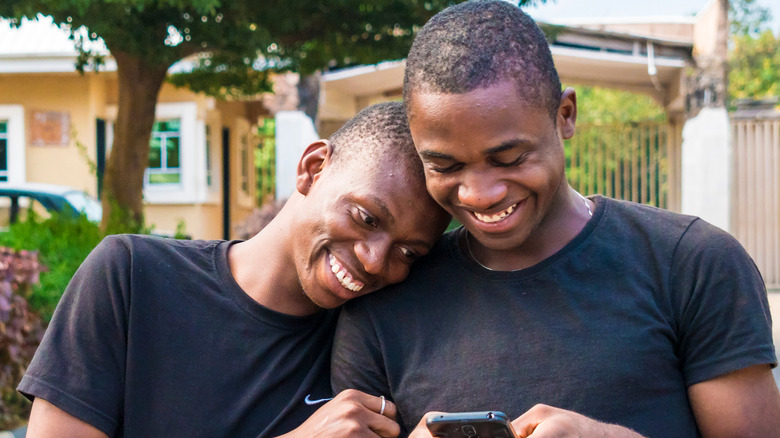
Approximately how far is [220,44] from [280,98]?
5.77 meters

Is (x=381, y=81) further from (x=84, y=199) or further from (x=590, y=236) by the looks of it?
(x=590, y=236)

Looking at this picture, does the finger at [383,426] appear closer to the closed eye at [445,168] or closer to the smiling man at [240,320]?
the smiling man at [240,320]

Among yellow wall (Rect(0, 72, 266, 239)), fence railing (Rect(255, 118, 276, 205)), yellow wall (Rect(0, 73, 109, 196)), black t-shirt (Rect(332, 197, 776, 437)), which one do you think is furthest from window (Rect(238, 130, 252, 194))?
black t-shirt (Rect(332, 197, 776, 437))

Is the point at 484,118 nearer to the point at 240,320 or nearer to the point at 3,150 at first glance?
the point at 240,320

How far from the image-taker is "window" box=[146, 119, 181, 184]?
1564cm

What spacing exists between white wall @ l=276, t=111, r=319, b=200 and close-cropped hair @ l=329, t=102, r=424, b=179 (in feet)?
34.0

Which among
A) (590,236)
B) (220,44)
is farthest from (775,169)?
(590,236)

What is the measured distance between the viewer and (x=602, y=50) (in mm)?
12898

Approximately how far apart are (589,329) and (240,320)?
91 centimetres

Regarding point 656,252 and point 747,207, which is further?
point 747,207

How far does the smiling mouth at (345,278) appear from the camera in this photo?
92.4 inches

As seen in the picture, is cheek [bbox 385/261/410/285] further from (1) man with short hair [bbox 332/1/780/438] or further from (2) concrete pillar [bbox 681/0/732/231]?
(2) concrete pillar [bbox 681/0/732/231]

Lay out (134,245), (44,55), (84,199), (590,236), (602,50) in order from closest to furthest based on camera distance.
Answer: (590,236) → (134,245) → (84,199) → (602,50) → (44,55)

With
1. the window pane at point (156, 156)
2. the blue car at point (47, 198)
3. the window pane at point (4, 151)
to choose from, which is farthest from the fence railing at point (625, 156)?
the window pane at point (4, 151)
